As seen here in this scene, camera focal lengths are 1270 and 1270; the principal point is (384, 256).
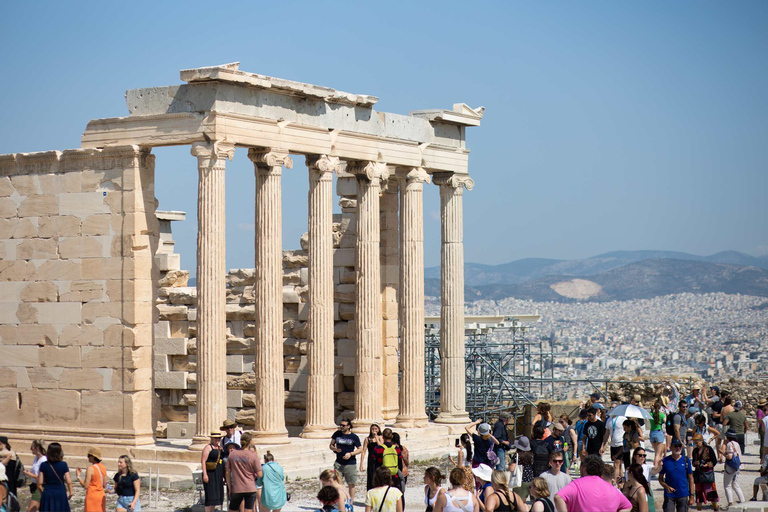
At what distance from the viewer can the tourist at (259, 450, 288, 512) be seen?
19.4 m

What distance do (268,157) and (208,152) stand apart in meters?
1.58

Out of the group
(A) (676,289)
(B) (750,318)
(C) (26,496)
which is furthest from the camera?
(A) (676,289)

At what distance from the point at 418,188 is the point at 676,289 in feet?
462

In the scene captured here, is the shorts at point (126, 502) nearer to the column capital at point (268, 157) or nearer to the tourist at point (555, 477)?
the tourist at point (555, 477)

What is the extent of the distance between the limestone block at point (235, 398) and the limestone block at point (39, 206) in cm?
692

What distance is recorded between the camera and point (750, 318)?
141500mm

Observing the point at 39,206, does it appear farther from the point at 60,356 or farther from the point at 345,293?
the point at 345,293

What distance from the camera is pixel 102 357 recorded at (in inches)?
1006

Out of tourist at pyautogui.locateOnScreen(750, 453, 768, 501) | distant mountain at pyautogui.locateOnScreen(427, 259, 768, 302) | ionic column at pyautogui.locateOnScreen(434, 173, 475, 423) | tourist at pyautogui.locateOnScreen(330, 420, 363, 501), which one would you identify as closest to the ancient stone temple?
ionic column at pyautogui.locateOnScreen(434, 173, 475, 423)

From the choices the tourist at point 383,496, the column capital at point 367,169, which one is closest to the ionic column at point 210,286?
the column capital at point 367,169

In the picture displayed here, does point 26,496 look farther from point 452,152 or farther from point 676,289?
point 676,289

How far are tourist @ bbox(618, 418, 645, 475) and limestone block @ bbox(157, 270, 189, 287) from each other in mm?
12531

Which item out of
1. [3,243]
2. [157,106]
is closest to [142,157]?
[157,106]

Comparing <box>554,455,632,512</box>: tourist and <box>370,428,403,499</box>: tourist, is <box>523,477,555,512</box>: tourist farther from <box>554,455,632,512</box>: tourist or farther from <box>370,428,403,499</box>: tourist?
<box>370,428,403,499</box>: tourist
